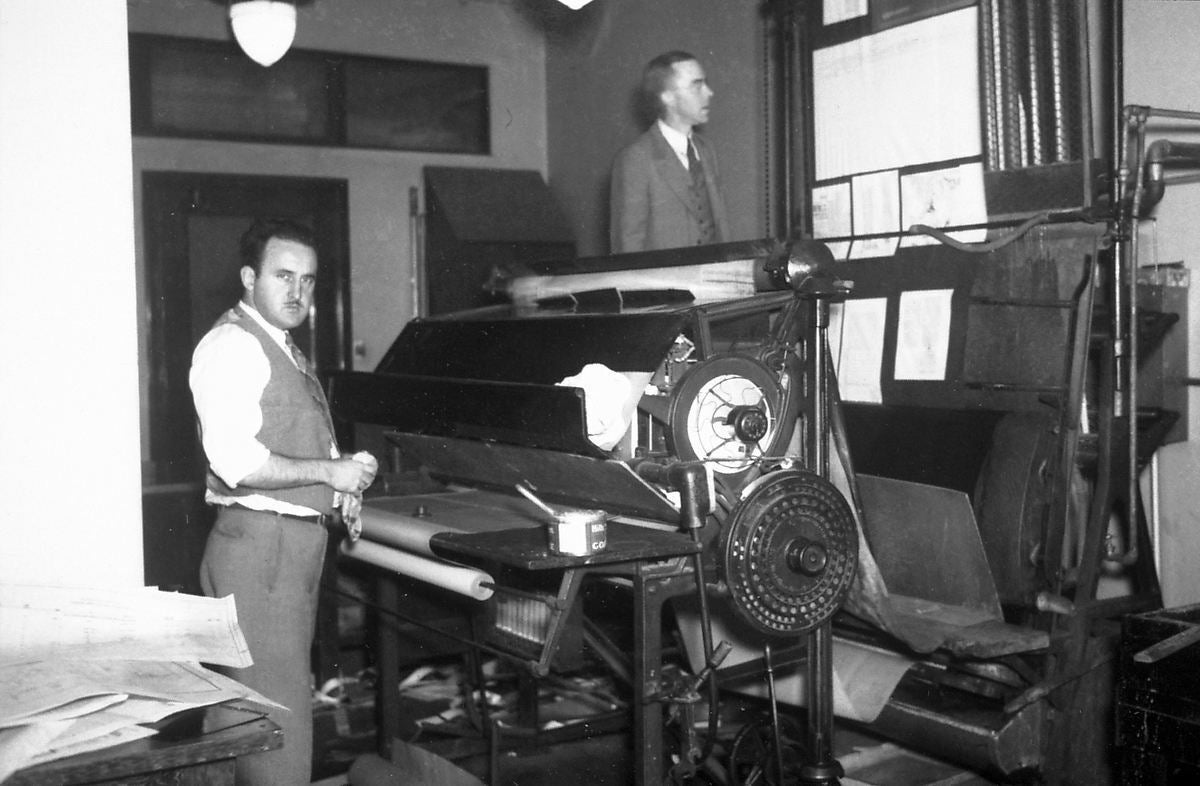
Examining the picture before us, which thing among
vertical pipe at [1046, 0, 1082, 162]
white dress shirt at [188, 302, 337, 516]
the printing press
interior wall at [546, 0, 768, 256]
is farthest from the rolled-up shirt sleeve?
interior wall at [546, 0, 768, 256]

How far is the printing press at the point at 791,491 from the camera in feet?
9.16

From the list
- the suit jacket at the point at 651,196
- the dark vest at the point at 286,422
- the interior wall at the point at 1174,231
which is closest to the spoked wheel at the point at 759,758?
the dark vest at the point at 286,422

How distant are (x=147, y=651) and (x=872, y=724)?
259 centimetres

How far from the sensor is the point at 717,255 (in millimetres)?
3361

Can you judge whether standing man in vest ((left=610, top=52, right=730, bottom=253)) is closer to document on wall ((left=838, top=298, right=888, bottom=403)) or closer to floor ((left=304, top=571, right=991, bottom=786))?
document on wall ((left=838, top=298, right=888, bottom=403))

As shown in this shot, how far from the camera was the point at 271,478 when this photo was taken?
112 inches

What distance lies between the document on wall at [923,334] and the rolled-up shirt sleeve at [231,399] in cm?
240

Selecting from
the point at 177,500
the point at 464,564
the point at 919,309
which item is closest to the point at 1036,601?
the point at 919,309

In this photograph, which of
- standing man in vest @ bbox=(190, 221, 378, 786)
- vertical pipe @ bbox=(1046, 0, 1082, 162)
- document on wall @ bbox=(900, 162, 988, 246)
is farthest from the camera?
document on wall @ bbox=(900, 162, 988, 246)

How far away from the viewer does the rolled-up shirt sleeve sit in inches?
111

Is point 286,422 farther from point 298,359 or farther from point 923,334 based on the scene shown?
point 923,334

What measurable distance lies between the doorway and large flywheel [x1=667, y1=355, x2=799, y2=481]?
4526 mm

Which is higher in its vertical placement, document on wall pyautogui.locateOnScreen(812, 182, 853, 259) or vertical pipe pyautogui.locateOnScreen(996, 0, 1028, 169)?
vertical pipe pyautogui.locateOnScreen(996, 0, 1028, 169)

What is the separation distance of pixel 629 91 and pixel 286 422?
4.48 meters
